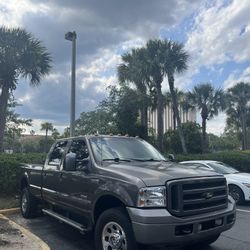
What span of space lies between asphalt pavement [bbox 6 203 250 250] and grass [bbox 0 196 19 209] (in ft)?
2.72

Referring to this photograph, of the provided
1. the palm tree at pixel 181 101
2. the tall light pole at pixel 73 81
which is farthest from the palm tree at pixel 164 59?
the tall light pole at pixel 73 81

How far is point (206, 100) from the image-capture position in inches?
1518

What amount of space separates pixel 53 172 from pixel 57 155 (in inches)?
17.6

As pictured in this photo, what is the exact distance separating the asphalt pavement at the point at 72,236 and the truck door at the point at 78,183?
2.38ft

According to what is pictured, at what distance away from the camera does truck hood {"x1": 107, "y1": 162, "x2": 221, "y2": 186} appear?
509cm

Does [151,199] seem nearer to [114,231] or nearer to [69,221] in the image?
[114,231]

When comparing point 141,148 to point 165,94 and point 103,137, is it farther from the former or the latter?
point 165,94

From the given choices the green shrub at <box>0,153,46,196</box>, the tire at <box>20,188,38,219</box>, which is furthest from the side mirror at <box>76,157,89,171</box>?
the green shrub at <box>0,153,46,196</box>

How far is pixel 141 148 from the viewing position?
23.1 feet

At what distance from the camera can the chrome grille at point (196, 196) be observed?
498 cm

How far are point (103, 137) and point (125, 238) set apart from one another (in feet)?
7.47

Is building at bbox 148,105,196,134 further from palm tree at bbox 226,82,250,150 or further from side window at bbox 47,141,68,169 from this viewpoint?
side window at bbox 47,141,68,169

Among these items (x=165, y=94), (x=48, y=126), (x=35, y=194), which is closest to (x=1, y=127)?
(x=35, y=194)

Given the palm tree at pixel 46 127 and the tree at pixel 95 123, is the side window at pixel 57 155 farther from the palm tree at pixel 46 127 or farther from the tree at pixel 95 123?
the palm tree at pixel 46 127
